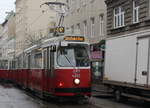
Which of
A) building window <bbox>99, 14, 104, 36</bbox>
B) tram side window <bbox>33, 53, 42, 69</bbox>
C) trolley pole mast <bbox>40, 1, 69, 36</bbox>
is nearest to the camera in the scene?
tram side window <bbox>33, 53, 42, 69</bbox>

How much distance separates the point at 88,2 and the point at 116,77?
21.3 meters

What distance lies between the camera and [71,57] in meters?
17.5

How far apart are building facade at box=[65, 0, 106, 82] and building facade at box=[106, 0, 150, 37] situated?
187 centimetres

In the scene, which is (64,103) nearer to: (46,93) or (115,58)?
(46,93)

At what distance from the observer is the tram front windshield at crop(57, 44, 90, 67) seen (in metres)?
17.5

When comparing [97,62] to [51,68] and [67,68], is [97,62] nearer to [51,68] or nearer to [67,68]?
[51,68]

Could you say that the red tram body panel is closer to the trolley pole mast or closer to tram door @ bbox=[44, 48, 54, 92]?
tram door @ bbox=[44, 48, 54, 92]

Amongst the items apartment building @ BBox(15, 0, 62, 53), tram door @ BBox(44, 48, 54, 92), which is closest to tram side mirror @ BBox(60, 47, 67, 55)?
tram door @ BBox(44, 48, 54, 92)

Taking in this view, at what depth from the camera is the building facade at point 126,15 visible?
27047mm

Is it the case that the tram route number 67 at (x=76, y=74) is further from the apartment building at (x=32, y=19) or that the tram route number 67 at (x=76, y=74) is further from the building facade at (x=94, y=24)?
the apartment building at (x=32, y=19)

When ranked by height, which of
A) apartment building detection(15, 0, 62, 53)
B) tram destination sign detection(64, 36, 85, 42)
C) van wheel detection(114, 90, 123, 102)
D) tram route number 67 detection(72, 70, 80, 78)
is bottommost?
van wheel detection(114, 90, 123, 102)

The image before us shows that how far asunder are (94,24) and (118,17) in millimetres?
5281

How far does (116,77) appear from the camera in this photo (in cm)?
1902

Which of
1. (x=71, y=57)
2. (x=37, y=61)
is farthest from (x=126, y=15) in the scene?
(x=71, y=57)
